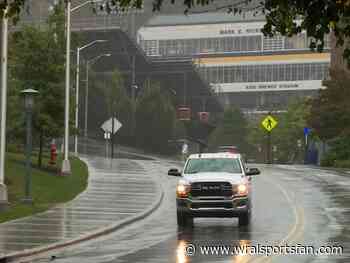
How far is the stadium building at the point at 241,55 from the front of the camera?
554 feet

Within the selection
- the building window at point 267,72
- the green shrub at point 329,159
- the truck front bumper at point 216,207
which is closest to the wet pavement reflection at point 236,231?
the truck front bumper at point 216,207

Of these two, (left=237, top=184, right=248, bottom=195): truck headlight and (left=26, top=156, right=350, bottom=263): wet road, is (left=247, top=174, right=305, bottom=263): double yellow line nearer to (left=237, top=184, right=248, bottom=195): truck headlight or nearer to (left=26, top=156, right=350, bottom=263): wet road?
(left=26, top=156, right=350, bottom=263): wet road

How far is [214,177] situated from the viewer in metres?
23.6

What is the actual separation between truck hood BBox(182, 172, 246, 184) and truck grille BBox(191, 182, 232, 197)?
10cm

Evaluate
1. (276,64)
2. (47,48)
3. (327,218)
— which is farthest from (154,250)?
(276,64)

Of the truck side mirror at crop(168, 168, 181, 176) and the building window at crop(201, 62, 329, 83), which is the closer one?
the truck side mirror at crop(168, 168, 181, 176)

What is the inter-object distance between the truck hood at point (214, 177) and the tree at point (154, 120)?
2764 inches

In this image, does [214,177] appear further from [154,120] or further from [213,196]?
[154,120]

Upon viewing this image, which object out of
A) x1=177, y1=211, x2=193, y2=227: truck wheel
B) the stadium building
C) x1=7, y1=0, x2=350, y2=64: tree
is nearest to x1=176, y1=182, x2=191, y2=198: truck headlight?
x1=177, y1=211, x2=193, y2=227: truck wheel

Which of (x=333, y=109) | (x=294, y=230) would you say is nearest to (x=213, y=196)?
(x=294, y=230)

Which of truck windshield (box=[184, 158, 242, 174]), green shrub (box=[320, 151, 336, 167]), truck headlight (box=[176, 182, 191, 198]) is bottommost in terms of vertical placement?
green shrub (box=[320, 151, 336, 167])

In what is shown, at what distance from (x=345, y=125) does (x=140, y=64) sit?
6272 centimetres

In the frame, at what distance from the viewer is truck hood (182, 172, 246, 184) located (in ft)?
76.9

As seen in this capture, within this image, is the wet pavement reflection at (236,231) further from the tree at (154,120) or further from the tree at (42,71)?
the tree at (154,120)
